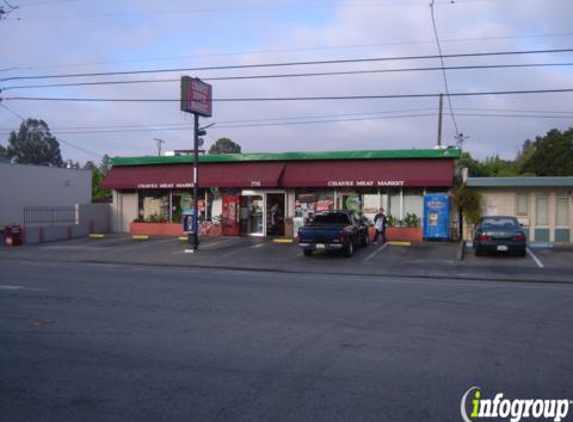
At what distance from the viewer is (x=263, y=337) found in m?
8.42

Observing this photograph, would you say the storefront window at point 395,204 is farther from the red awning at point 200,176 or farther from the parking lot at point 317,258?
the red awning at point 200,176

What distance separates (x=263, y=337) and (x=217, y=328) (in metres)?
0.96

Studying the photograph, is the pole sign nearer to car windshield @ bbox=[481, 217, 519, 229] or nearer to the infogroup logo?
car windshield @ bbox=[481, 217, 519, 229]

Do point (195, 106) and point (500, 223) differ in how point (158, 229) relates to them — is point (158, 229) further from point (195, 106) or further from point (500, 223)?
→ point (500, 223)

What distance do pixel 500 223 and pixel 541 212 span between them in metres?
5.94

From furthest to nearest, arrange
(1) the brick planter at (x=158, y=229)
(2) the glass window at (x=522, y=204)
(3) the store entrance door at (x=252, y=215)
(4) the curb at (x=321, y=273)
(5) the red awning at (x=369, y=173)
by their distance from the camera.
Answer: (1) the brick planter at (x=158, y=229)
(3) the store entrance door at (x=252, y=215)
(2) the glass window at (x=522, y=204)
(5) the red awning at (x=369, y=173)
(4) the curb at (x=321, y=273)

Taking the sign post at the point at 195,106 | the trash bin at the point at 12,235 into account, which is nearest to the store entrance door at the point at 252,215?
the sign post at the point at 195,106

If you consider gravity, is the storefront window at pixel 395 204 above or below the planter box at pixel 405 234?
above

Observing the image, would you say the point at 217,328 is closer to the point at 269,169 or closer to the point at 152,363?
the point at 152,363

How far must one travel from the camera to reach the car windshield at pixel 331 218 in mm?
22297

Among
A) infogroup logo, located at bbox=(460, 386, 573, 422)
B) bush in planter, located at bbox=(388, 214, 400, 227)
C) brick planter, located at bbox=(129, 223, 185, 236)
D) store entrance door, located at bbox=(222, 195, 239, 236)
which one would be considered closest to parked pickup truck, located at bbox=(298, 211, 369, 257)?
bush in planter, located at bbox=(388, 214, 400, 227)

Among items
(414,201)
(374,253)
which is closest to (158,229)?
(374,253)

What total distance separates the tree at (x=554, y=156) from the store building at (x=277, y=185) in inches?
1512

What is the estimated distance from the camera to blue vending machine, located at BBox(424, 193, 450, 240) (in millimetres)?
25547
